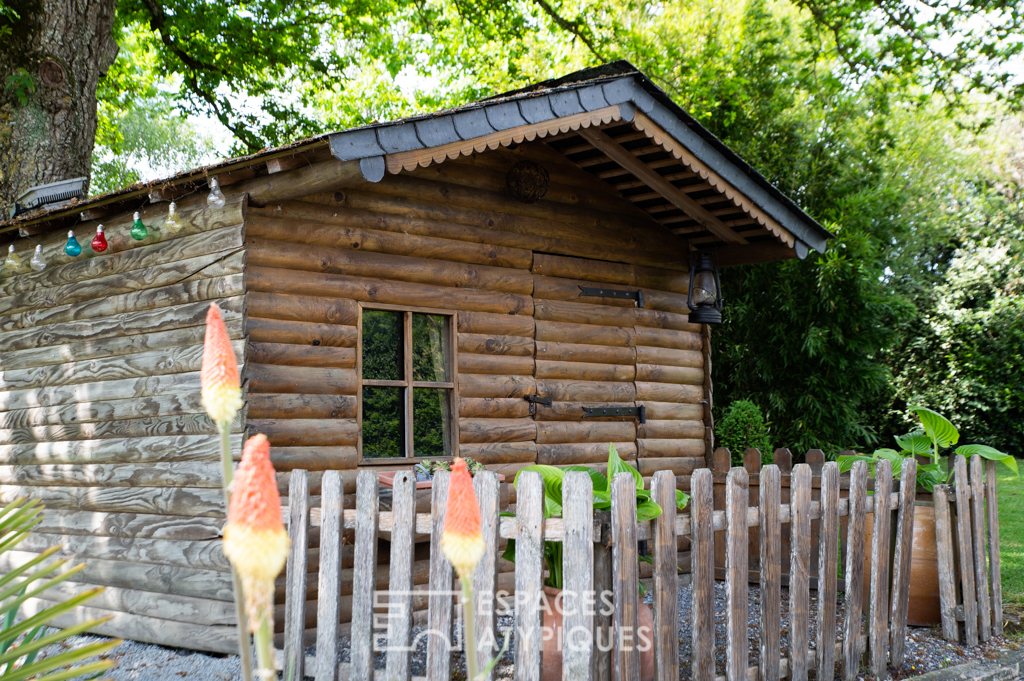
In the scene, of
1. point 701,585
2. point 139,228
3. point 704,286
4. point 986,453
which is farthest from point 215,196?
point 986,453

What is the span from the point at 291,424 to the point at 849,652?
4.17m

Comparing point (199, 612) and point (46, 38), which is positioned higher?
point (46, 38)

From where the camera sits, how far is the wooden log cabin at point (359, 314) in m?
6.17

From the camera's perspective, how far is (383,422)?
696 cm

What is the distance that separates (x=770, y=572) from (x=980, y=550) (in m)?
2.52

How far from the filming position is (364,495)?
184 inches

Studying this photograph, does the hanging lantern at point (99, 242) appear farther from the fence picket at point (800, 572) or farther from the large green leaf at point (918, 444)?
the large green leaf at point (918, 444)

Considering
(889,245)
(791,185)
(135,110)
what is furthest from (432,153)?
(135,110)

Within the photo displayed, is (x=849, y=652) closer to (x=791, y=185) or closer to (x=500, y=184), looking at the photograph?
(x=500, y=184)

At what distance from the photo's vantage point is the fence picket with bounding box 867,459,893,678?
5.47 meters

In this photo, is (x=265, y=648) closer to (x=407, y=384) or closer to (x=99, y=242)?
(x=407, y=384)

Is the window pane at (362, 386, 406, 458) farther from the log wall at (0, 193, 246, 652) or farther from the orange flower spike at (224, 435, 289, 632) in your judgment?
the orange flower spike at (224, 435, 289, 632)

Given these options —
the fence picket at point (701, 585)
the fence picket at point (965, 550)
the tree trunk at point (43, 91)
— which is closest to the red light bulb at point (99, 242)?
the tree trunk at point (43, 91)

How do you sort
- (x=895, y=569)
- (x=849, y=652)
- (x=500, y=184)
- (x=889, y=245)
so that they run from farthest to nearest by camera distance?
(x=889, y=245) < (x=500, y=184) < (x=895, y=569) < (x=849, y=652)
